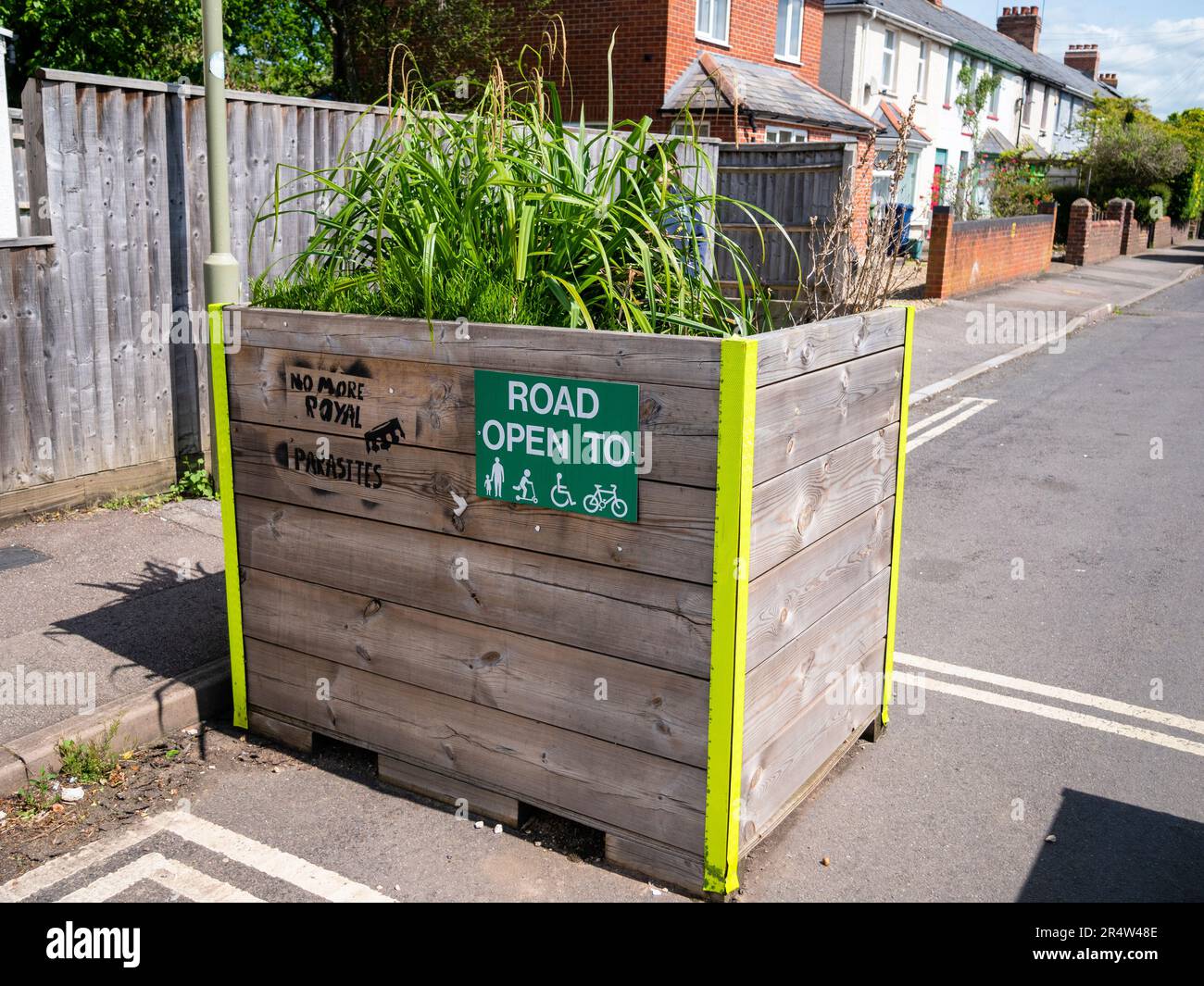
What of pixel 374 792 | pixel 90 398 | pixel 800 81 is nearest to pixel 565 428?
pixel 374 792

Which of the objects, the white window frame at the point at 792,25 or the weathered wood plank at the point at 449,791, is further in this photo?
the white window frame at the point at 792,25

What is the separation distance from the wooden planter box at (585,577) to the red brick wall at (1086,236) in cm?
2569

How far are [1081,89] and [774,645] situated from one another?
178ft

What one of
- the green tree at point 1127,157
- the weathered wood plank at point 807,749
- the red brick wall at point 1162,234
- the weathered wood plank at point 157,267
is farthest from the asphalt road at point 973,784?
the red brick wall at point 1162,234

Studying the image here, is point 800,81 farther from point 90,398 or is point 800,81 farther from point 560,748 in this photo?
point 560,748

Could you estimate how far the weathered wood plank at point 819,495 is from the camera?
10.5ft

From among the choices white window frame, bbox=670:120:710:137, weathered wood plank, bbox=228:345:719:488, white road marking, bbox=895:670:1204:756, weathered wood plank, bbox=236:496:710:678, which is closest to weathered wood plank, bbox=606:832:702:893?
weathered wood plank, bbox=236:496:710:678

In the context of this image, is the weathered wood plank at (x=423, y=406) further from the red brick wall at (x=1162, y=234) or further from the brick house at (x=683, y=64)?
the red brick wall at (x=1162, y=234)

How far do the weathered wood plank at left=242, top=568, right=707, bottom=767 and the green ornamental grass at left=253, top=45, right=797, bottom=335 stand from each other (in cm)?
101

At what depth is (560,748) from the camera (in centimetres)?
348

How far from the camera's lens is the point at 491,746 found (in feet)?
12.0

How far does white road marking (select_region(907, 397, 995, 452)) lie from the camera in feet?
32.3

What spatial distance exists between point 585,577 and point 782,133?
67.6 ft
